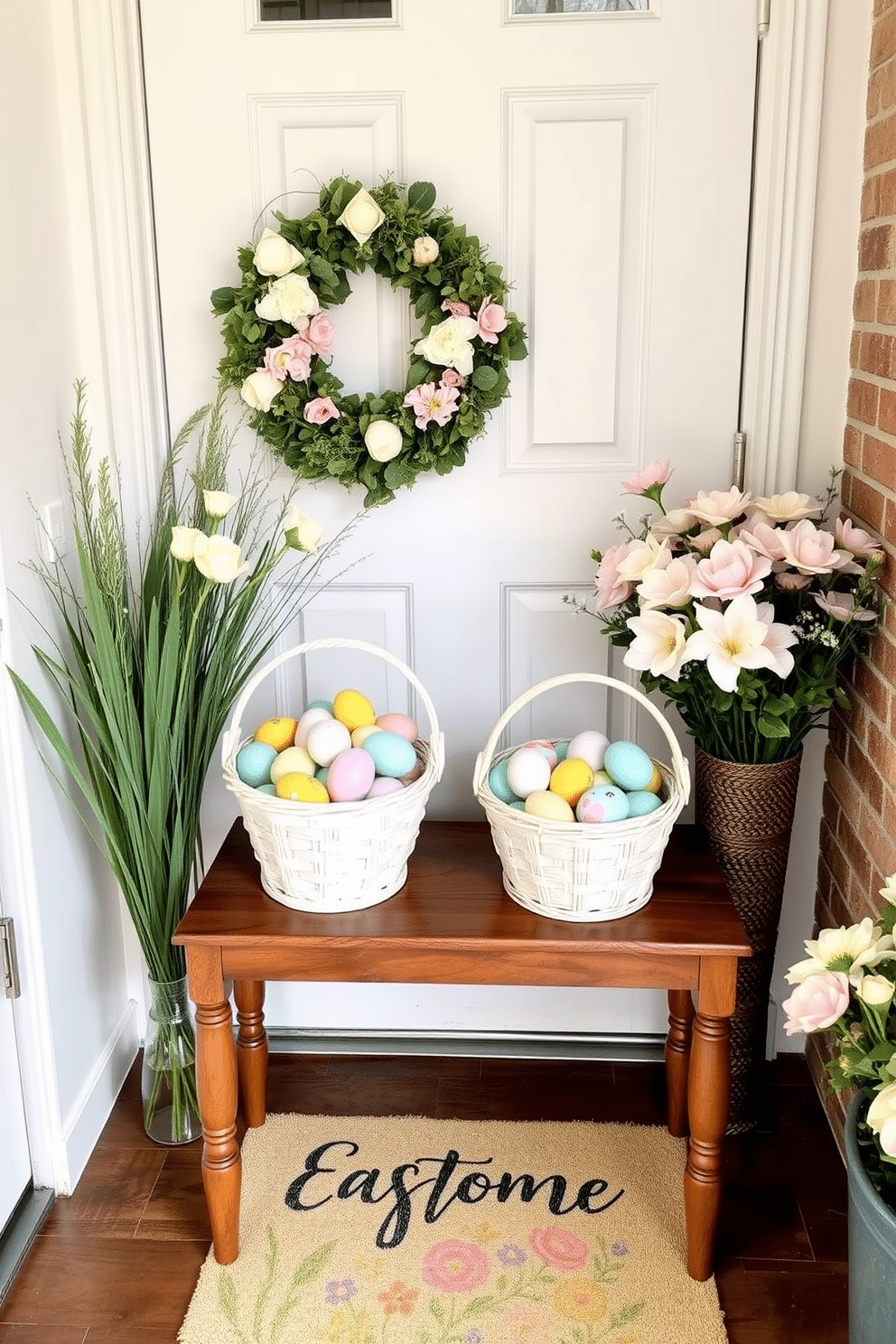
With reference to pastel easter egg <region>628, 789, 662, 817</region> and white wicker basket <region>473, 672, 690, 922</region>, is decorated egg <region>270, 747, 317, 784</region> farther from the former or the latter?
pastel easter egg <region>628, 789, 662, 817</region>

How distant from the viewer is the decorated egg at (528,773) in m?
1.95

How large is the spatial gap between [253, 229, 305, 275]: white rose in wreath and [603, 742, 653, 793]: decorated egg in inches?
37.9

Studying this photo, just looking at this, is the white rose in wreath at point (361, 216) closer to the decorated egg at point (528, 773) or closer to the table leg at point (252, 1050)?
the decorated egg at point (528, 773)


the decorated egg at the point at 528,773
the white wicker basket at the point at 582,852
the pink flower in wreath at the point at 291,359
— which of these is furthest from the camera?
the pink flower in wreath at the point at 291,359

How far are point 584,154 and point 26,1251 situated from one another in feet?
6.73

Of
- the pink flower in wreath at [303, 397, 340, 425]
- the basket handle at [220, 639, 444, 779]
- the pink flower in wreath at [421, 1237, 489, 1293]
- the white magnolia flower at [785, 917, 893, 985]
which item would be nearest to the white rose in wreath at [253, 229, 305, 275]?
the pink flower in wreath at [303, 397, 340, 425]

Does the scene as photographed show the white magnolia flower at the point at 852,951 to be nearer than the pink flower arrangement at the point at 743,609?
Yes

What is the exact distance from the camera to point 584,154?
2.19m

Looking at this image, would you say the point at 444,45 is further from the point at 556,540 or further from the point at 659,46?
the point at 556,540

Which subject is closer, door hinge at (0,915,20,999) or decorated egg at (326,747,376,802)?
decorated egg at (326,747,376,802)

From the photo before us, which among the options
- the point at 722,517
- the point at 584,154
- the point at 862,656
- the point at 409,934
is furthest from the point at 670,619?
the point at 584,154

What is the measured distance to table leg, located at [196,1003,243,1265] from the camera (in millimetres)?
1955

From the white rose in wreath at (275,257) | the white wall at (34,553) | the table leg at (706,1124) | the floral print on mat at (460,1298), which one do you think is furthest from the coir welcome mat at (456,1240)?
the white rose in wreath at (275,257)

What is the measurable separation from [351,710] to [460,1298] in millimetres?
923
